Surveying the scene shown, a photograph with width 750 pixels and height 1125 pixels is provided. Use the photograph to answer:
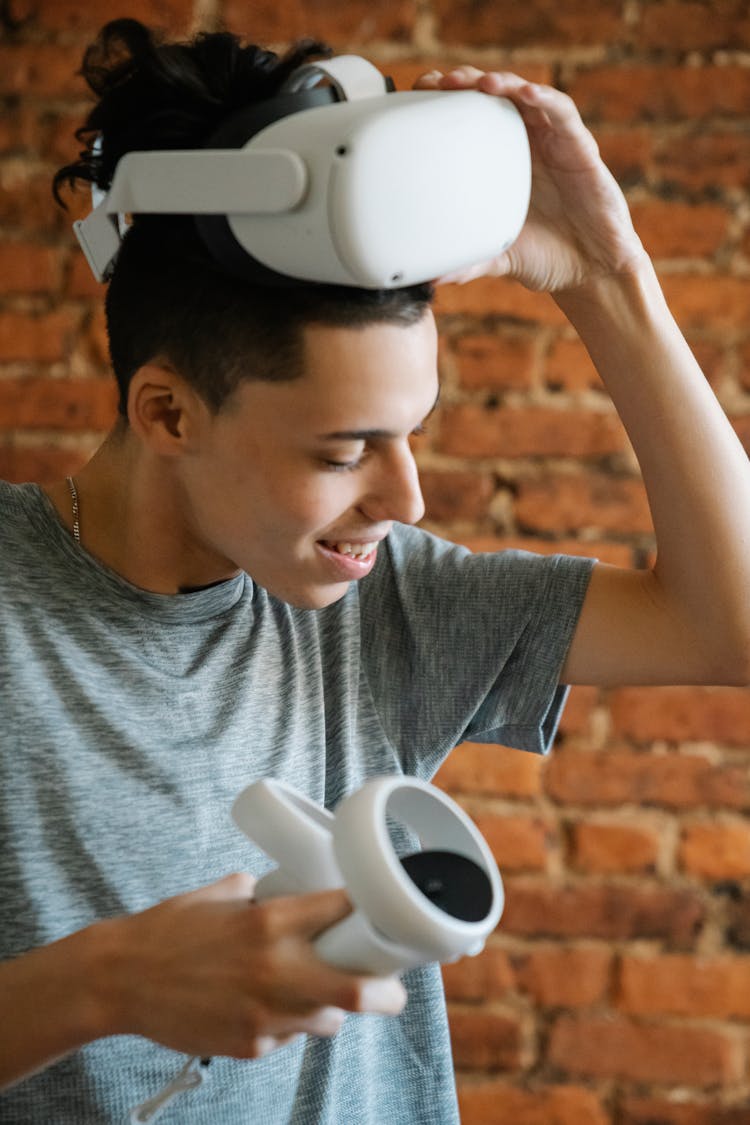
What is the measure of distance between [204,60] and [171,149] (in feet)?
0.23

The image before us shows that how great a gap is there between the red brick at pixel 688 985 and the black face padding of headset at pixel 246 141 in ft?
3.35

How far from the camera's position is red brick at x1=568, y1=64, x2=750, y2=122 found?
4.41ft

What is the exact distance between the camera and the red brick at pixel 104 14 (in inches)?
54.4

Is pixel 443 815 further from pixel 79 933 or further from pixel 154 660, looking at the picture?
pixel 154 660

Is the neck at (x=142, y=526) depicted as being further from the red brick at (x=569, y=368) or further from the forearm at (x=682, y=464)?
the red brick at (x=569, y=368)

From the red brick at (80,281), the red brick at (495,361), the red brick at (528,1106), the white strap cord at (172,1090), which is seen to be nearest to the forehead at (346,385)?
the white strap cord at (172,1090)

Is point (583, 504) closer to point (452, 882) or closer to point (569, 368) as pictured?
point (569, 368)

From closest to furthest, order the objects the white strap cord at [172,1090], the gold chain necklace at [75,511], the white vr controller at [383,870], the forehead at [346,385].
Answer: the white vr controller at [383,870], the white strap cord at [172,1090], the forehead at [346,385], the gold chain necklace at [75,511]

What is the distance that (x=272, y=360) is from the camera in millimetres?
829

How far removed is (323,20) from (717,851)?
42.8 inches

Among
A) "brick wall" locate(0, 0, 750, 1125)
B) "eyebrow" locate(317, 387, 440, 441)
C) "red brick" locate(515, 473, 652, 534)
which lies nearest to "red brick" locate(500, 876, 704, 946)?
"brick wall" locate(0, 0, 750, 1125)

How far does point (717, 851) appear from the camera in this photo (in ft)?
4.70

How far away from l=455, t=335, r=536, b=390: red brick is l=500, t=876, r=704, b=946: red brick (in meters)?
0.60

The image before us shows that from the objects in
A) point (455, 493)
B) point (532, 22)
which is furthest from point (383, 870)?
point (532, 22)
